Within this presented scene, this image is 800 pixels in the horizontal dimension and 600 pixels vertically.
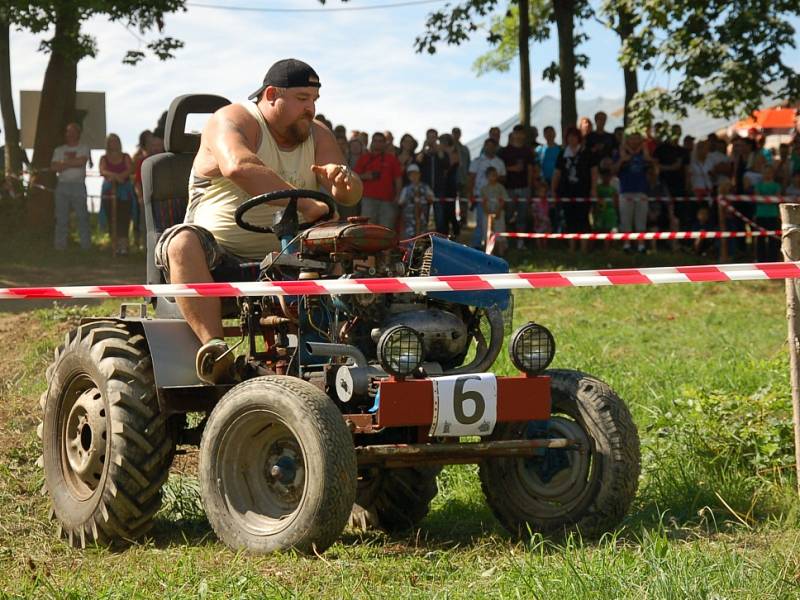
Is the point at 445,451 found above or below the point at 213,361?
below

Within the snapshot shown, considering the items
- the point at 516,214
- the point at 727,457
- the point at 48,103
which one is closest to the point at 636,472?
the point at 727,457

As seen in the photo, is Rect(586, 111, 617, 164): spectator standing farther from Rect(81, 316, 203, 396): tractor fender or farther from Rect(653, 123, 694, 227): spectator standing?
Rect(81, 316, 203, 396): tractor fender

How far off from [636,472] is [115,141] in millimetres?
14627

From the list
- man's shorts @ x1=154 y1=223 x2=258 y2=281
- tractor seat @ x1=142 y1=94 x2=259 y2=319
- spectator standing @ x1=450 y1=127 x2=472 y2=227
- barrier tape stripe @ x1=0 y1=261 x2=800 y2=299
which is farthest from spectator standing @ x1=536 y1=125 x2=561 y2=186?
barrier tape stripe @ x1=0 y1=261 x2=800 y2=299

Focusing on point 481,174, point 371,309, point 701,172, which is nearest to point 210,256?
point 371,309

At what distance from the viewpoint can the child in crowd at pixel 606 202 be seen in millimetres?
Answer: 18703

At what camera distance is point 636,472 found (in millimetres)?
5426

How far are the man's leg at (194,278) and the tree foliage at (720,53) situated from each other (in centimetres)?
1386

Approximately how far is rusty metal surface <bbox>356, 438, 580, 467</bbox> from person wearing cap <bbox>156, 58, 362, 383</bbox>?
2.89ft

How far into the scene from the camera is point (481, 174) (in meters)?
18.5

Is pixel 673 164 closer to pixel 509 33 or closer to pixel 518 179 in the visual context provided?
pixel 518 179

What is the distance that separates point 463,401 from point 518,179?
44.9ft

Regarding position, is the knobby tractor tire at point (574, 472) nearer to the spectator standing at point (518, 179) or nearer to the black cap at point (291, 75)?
the black cap at point (291, 75)

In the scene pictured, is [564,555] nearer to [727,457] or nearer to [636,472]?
[636,472]
